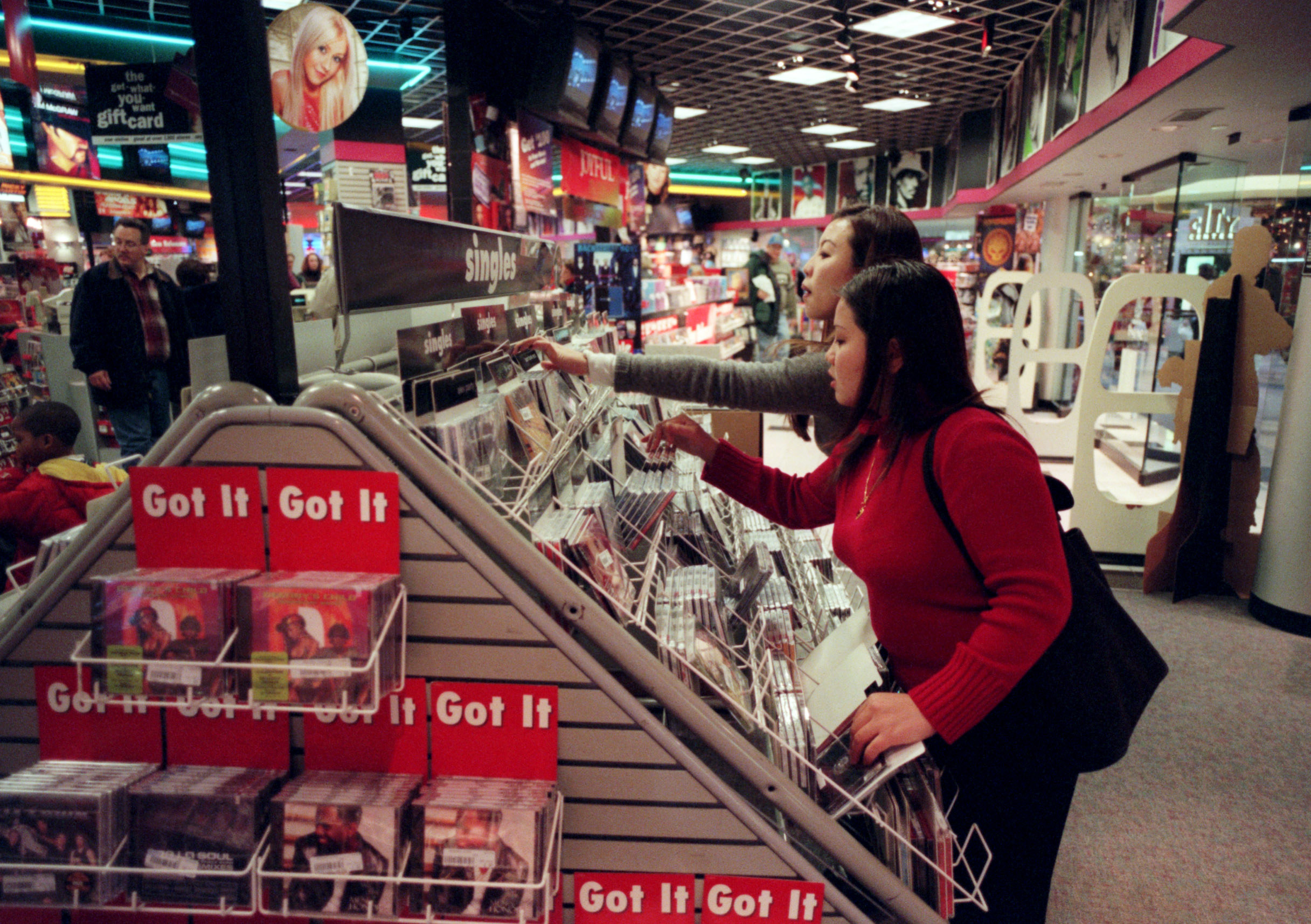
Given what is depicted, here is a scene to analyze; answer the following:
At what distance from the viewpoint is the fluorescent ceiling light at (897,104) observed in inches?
405

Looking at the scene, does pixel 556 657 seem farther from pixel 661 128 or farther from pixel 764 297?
pixel 764 297

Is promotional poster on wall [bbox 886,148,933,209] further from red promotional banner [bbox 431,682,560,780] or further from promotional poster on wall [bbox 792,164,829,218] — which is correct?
red promotional banner [bbox 431,682,560,780]

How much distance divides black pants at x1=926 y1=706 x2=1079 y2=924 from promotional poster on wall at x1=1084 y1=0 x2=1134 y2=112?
4520 millimetres

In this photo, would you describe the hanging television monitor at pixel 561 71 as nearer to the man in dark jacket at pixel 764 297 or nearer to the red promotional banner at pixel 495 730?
the man in dark jacket at pixel 764 297

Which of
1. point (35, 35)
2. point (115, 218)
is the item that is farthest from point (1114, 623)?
point (115, 218)

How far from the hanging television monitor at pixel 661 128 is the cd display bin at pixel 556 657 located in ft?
27.5

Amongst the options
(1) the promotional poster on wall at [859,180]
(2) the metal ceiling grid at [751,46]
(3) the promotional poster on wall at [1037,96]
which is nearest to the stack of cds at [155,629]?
(2) the metal ceiling grid at [751,46]

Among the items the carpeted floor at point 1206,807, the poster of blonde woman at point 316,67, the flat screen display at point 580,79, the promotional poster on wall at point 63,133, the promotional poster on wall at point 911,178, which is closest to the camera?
the carpeted floor at point 1206,807

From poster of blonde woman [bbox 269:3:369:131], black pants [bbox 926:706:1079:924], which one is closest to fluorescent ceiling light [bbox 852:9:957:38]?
poster of blonde woman [bbox 269:3:369:131]

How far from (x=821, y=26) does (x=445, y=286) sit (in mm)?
6867

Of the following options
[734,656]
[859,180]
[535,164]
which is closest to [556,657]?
[734,656]

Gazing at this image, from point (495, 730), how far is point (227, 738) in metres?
0.43

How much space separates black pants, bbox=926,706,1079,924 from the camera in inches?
49.5

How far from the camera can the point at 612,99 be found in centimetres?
707
